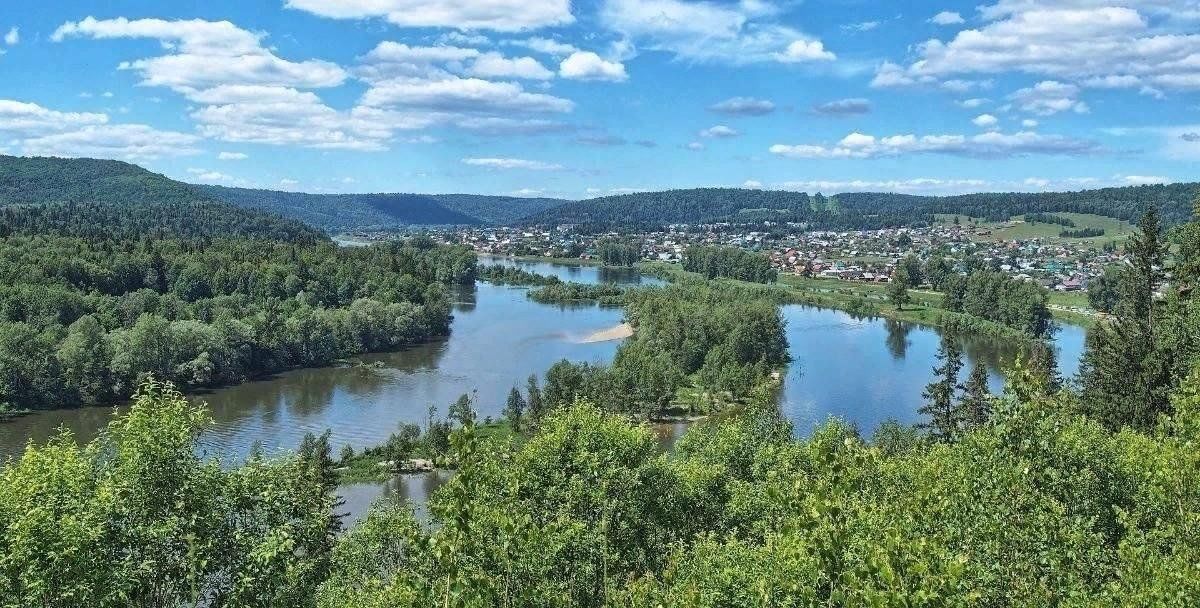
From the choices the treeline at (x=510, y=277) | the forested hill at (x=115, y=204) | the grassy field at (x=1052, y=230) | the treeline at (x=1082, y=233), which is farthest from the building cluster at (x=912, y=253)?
the forested hill at (x=115, y=204)

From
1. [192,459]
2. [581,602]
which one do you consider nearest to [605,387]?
[581,602]

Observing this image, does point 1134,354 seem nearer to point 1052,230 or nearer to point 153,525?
point 153,525

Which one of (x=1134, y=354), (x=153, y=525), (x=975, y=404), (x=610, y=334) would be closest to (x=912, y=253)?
(x=610, y=334)

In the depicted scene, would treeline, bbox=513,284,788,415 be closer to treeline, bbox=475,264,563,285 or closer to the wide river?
the wide river

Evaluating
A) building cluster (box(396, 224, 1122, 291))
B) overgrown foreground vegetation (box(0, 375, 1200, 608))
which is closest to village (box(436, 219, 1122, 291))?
building cluster (box(396, 224, 1122, 291))

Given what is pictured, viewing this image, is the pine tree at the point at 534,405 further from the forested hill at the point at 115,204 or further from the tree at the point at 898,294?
the forested hill at the point at 115,204

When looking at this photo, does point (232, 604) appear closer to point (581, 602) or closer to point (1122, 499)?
point (581, 602)

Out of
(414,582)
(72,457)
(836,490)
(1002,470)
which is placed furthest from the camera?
(1002,470)
